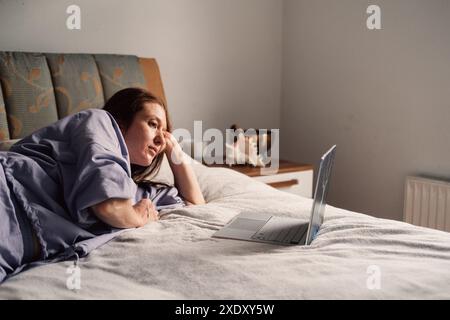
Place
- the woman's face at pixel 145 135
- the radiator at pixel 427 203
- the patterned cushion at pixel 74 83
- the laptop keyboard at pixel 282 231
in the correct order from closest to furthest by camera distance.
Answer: the laptop keyboard at pixel 282 231, the woman's face at pixel 145 135, the patterned cushion at pixel 74 83, the radiator at pixel 427 203

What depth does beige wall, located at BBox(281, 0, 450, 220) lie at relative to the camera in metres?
2.43

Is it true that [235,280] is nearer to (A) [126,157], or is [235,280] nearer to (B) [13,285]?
(B) [13,285]

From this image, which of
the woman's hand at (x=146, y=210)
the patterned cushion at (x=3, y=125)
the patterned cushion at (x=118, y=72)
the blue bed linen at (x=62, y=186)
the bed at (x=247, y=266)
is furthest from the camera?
the patterned cushion at (x=118, y=72)

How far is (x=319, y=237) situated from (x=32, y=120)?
1.29 meters

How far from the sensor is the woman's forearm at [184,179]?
1.78 m

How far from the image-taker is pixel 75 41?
8.01 ft

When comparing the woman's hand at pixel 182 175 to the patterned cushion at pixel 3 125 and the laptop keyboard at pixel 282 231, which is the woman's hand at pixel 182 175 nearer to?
the laptop keyboard at pixel 282 231

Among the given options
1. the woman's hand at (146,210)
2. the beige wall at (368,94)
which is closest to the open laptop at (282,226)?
the woman's hand at (146,210)

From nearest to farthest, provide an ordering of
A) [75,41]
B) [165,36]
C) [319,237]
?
[319,237]
[75,41]
[165,36]

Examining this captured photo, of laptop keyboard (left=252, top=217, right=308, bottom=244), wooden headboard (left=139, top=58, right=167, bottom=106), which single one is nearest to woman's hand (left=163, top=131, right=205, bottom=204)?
laptop keyboard (left=252, top=217, right=308, bottom=244)

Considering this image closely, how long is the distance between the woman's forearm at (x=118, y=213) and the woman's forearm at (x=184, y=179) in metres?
0.36

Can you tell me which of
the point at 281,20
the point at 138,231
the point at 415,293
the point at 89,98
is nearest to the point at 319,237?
the point at 415,293

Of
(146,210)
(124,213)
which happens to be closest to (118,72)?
(146,210)

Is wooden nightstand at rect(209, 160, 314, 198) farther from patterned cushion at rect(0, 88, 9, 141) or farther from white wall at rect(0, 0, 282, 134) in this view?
patterned cushion at rect(0, 88, 9, 141)
